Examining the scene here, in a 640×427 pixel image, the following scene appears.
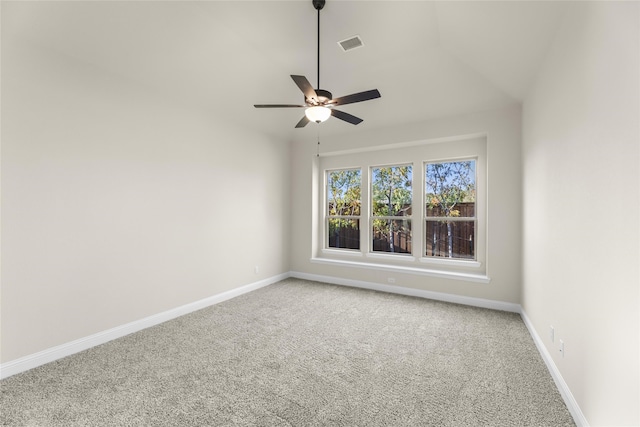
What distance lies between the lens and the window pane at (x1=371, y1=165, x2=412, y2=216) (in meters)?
5.04

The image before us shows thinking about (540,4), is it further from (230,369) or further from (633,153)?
(230,369)

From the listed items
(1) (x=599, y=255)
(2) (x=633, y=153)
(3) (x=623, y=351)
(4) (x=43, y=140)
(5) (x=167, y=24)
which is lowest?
(3) (x=623, y=351)

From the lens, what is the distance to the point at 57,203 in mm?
2666

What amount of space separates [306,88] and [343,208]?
3488mm

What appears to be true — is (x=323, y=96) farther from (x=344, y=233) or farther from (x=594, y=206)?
(x=344, y=233)

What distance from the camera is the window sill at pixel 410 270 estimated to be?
4.12 meters

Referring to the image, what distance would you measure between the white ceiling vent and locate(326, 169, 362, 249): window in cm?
256

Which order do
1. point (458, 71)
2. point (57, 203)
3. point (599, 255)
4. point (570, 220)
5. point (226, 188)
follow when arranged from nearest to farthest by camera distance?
point (599, 255) → point (570, 220) → point (57, 203) → point (458, 71) → point (226, 188)

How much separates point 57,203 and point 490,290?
5.26m

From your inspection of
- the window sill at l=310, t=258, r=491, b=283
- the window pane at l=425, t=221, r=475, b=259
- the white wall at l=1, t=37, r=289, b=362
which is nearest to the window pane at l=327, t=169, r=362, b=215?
the window sill at l=310, t=258, r=491, b=283

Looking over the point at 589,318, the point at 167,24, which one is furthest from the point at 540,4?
the point at 167,24

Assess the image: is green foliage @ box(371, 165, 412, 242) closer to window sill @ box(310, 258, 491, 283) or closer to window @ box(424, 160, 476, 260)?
window @ box(424, 160, 476, 260)

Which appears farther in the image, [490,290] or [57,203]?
[490,290]

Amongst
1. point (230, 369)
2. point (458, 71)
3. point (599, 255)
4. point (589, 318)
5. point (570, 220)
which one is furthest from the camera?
point (458, 71)
